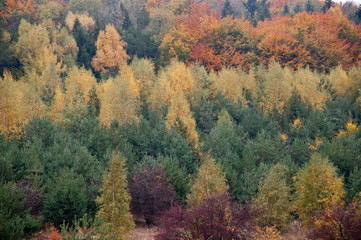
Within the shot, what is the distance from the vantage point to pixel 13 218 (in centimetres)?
2066

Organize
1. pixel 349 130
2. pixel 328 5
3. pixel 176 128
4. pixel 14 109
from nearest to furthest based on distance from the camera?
1. pixel 14 109
2. pixel 176 128
3. pixel 349 130
4. pixel 328 5

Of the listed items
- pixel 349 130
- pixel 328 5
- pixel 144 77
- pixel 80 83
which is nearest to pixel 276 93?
pixel 349 130

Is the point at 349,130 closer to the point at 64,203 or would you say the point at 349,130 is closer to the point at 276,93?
the point at 276,93

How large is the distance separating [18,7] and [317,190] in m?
74.4

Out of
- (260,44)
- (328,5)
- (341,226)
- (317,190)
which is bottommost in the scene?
(317,190)

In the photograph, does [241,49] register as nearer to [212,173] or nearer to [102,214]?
[212,173]

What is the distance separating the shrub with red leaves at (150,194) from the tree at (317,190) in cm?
1118

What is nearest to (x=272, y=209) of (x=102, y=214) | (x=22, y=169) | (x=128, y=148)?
(x=102, y=214)

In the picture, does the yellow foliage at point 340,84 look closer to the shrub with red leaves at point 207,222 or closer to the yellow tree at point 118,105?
the yellow tree at point 118,105

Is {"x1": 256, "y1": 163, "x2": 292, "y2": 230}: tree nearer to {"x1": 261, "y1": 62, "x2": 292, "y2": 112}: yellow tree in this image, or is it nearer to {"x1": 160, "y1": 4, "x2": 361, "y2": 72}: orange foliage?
{"x1": 261, "y1": 62, "x2": 292, "y2": 112}: yellow tree

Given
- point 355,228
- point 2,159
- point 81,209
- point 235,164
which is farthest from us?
point 235,164

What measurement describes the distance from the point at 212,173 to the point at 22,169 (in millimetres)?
15406

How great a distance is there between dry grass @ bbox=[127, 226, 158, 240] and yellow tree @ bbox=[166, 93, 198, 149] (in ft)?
50.5

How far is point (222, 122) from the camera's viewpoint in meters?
50.4
